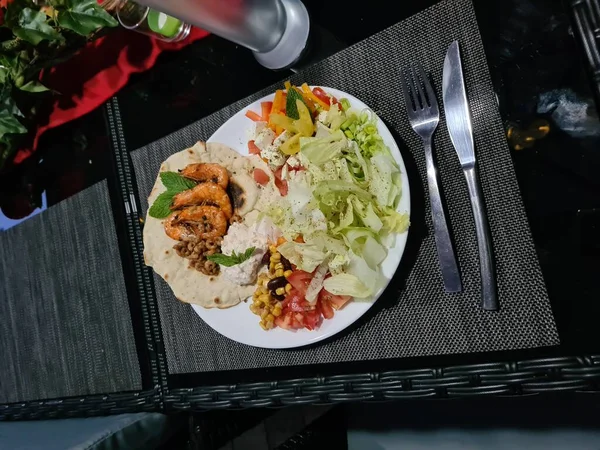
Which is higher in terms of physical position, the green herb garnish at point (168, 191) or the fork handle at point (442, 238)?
the green herb garnish at point (168, 191)

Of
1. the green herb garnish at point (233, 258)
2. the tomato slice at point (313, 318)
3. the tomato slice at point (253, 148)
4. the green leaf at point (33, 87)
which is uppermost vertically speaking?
the green leaf at point (33, 87)

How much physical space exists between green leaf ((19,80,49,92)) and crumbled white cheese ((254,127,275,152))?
97 cm

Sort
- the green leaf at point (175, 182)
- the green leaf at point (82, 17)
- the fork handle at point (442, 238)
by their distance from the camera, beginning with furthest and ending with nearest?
1. the green leaf at point (82, 17)
2. the green leaf at point (175, 182)
3. the fork handle at point (442, 238)

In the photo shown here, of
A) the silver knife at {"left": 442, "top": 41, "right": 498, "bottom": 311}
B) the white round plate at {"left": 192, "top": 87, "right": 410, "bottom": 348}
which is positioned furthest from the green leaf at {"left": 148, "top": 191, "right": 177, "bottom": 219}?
the silver knife at {"left": 442, "top": 41, "right": 498, "bottom": 311}

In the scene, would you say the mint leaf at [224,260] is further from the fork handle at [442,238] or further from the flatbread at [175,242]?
the fork handle at [442,238]

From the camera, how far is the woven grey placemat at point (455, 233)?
1.15 metres

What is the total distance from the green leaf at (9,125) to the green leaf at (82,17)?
1.48ft

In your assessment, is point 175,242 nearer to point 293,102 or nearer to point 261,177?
point 261,177

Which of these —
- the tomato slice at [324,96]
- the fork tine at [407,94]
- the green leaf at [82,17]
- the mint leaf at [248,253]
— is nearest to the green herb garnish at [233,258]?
the mint leaf at [248,253]

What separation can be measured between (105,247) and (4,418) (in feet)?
2.95

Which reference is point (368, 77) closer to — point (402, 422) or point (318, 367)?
point (318, 367)

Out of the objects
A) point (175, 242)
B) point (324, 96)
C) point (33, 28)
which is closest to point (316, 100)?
point (324, 96)

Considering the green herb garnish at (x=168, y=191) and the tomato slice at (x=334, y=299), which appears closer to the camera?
the tomato slice at (x=334, y=299)

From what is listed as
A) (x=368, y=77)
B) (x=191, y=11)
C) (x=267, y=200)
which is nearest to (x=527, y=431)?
(x=267, y=200)
